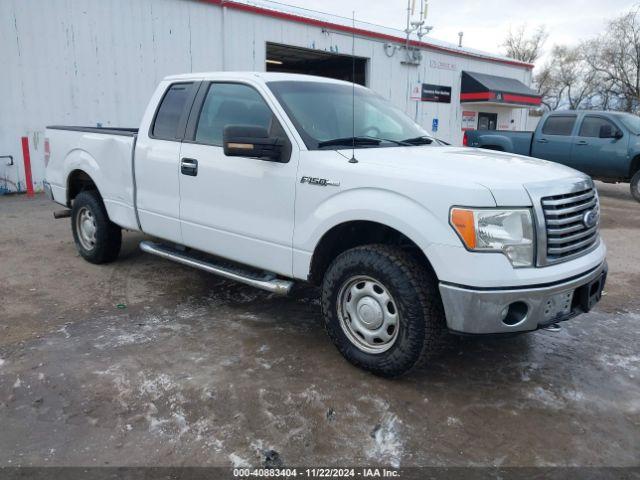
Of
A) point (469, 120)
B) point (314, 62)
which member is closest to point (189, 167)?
point (314, 62)

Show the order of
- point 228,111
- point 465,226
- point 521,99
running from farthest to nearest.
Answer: point 521,99, point 228,111, point 465,226

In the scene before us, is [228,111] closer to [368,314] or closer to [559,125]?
[368,314]

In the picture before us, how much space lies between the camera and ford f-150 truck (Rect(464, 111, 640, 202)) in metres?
11.5

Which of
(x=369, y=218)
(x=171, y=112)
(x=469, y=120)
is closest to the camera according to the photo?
(x=369, y=218)

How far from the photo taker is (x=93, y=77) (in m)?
11.3

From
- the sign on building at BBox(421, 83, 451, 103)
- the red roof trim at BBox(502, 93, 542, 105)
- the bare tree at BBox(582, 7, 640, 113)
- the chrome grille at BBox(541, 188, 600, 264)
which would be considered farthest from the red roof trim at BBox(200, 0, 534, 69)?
the bare tree at BBox(582, 7, 640, 113)

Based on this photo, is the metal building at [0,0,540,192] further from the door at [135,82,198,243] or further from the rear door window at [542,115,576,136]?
the door at [135,82,198,243]

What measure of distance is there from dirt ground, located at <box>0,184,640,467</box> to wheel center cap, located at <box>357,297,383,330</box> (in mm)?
365

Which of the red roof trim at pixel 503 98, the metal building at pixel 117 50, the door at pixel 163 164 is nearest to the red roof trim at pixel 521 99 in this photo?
the red roof trim at pixel 503 98

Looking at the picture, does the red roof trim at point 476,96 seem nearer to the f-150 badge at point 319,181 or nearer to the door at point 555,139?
the door at point 555,139

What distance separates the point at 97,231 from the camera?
218 inches

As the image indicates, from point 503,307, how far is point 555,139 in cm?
1090

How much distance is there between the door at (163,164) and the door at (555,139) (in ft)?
32.9

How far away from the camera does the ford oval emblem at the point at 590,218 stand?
3.27 m
